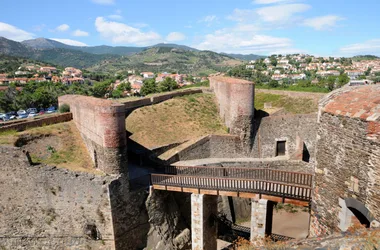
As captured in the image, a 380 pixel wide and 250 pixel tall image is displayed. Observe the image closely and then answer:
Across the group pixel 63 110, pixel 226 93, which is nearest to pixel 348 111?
pixel 226 93

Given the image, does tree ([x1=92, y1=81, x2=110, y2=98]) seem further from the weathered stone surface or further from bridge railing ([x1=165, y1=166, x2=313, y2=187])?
the weathered stone surface

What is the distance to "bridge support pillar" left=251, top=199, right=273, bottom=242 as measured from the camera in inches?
499

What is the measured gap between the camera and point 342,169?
300 inches

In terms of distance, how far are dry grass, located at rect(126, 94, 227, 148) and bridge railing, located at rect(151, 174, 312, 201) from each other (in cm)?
663

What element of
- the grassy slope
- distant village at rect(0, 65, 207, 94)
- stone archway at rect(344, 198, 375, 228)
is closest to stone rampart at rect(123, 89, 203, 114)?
the grassy slope

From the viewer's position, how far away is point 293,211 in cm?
2050

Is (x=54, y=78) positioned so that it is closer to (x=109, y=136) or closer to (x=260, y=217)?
(x=109, y=136)

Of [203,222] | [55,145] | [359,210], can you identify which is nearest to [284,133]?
[203,222]

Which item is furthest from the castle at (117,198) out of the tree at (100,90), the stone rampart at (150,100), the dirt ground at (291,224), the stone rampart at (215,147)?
the tree at (100,90)

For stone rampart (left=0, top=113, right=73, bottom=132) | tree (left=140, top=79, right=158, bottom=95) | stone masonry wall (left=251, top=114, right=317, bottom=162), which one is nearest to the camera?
stone rampart (left=0, top=113, right=73, bottom=132)

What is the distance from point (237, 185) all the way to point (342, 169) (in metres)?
6.09

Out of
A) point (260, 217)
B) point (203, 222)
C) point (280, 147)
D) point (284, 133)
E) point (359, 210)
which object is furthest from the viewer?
point (280, 147)

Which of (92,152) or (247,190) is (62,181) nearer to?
(92,152)

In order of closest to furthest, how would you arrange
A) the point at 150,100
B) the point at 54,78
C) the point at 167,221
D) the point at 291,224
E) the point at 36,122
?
1. the point at 167,221
2. the point at 36,122
3. the point at 291,224
4. the point at 150,100
5. the point at 54,78
